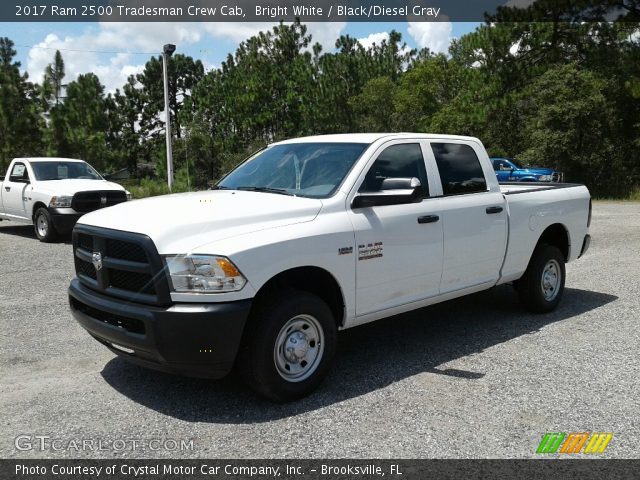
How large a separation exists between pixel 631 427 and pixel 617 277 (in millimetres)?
5555

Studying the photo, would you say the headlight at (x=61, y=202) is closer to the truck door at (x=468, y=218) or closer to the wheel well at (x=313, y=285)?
the truck door at (x=468, y=218)

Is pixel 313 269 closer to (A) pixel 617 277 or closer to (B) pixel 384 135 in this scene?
(B) pixel 384 135

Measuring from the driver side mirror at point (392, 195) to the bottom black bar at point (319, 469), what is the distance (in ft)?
6.36

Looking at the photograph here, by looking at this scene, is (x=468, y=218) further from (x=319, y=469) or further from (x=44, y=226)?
(x=44, y=226)

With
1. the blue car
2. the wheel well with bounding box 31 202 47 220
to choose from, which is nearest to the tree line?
the blue car

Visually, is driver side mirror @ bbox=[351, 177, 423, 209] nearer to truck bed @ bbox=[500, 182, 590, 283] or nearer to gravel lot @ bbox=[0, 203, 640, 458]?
gravel lot @ bbox=[0, 203, 640, 458]

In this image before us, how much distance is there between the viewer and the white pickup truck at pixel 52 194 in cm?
1205

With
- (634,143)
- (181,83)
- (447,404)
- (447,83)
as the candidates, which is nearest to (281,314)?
(447,404)

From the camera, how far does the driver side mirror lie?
4.55 metres

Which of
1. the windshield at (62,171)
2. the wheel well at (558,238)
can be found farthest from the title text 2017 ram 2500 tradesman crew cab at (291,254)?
the windshield at (62,171)

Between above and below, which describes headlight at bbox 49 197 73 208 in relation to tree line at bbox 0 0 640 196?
below

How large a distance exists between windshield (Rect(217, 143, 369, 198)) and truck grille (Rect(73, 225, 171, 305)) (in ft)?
4.47

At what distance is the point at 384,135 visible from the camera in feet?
17.4

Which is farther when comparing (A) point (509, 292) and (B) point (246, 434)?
(A) point (509, 292)
